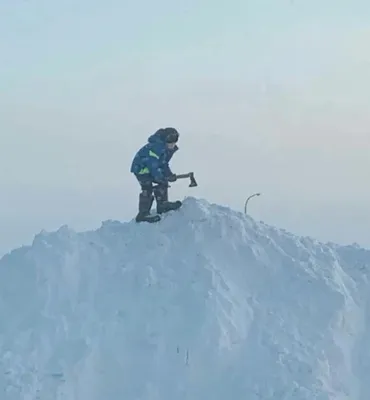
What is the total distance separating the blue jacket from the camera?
39.3 feet

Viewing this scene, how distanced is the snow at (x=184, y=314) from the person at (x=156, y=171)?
11.8 inches

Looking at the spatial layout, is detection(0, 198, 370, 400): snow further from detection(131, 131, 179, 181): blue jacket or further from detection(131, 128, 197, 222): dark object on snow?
detection(131, 131, 179, 181): blue jacket

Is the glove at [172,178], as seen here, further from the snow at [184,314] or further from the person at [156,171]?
the snow at [184,314]

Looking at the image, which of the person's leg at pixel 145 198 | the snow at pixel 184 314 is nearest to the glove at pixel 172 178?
the person's leg at pixel 145 198

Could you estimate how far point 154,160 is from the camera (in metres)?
12.0

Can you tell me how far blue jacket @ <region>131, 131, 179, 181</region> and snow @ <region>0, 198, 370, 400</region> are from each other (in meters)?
0.60

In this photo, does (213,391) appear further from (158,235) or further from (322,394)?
(158,235)

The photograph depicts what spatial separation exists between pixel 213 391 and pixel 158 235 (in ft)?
8.35

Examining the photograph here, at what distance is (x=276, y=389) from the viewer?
385 inches

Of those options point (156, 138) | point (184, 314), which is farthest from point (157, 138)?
point (184, 314)

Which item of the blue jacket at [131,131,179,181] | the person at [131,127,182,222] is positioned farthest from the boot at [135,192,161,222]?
the blue jacket at [131,131,179,181]

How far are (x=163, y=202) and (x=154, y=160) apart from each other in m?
0.64

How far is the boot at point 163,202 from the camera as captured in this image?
12094 mm

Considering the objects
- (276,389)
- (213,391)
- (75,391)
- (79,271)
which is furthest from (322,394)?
(79,271)
